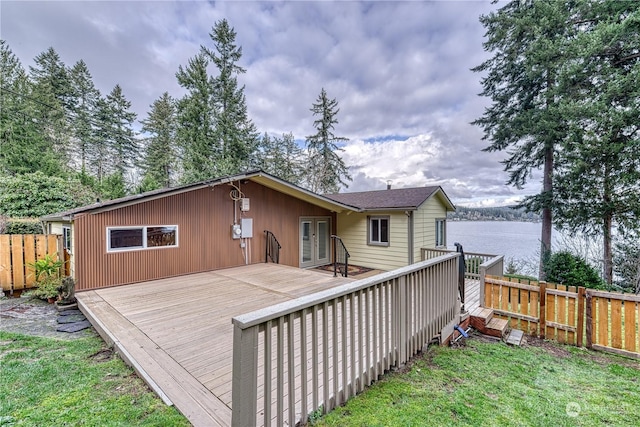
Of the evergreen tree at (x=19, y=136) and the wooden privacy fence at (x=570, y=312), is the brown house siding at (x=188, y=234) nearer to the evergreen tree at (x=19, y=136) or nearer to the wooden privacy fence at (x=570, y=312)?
the wooden privacy fence at (x=570, y=312)

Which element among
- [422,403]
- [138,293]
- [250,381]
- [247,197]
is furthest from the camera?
[247,197]

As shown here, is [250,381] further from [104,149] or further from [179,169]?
[104,149]

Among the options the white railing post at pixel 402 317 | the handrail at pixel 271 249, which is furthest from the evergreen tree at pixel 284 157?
the white railing post at pixel 402 317

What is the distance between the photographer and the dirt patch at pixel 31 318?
382 cm

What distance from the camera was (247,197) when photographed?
817cm

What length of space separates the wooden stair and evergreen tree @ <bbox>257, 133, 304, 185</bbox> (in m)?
20.5

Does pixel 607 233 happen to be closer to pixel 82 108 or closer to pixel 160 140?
pixel 160 140

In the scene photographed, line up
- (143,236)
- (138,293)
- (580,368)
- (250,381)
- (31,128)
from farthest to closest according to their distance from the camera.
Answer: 1. (31,128)
2. (143,236)
3. (138,293)
4. (580,368)
5. (250,381)

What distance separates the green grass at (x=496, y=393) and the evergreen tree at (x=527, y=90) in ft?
26.9

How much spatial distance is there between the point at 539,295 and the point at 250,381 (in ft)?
17.5

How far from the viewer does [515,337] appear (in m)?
4.50

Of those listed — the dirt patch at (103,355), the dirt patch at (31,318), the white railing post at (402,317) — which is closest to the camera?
the white railing post at (402,317)

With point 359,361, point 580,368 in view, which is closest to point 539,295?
point 580,368

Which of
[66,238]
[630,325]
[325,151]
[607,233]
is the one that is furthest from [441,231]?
[325,151]
